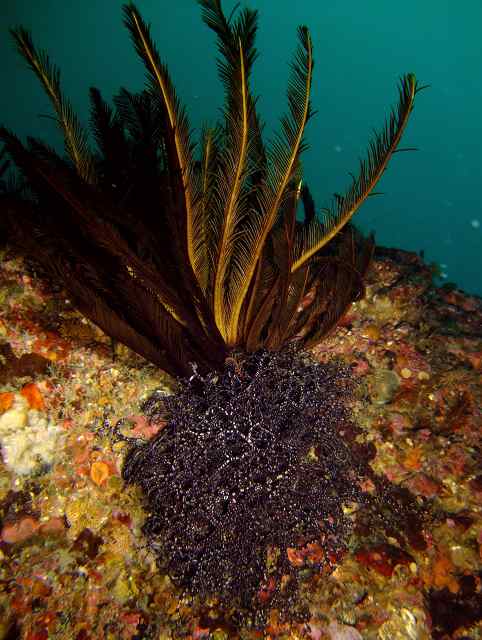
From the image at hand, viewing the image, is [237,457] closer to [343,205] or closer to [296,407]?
[296,407]

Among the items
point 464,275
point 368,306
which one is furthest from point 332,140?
point 368,306

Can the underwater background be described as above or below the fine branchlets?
above

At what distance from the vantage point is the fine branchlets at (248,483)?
214cm

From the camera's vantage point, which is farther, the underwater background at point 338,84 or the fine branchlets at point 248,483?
the underwater background at point 338,84

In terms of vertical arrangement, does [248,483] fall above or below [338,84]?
below

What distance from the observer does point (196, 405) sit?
95.6 inches

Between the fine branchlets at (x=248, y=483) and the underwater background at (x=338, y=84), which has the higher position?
the underwater background at (x=338, y=84)

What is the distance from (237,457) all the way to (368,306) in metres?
2.04

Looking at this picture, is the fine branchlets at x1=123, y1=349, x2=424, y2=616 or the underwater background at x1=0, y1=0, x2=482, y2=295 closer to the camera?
the fine branchlets at x1=123, y1=349, x2=424, y2=616

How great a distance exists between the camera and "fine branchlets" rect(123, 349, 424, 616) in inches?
84.4

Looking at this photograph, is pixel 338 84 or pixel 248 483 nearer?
pixel 248 483

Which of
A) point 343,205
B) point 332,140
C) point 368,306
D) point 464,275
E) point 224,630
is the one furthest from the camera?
point 332,140

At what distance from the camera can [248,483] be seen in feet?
7.33

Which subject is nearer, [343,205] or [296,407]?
[296,407]
